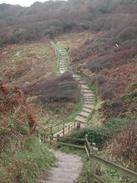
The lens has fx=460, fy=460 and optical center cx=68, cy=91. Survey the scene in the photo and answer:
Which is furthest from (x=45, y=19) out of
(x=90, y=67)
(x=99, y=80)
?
(x=99, y=80)

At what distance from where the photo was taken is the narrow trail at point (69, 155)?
12166 millimetres

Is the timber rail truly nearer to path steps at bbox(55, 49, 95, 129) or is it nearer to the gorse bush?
the gorse bush

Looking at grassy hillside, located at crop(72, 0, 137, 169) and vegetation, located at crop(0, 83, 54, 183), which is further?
grassy hillside, located at crop(72, 0, 137, 169)

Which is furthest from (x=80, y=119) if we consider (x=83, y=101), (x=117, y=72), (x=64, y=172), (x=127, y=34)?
(x=127, y=34)

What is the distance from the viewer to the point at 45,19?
7406 centimetres

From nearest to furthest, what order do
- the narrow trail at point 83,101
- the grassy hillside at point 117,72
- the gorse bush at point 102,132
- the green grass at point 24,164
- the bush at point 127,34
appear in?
the green grass at point 24,164 → the grassy hillside at point 117,72 → the gorse bush at point 102,132 → the narrow trail at point 83,101 → the bush at point 127,34

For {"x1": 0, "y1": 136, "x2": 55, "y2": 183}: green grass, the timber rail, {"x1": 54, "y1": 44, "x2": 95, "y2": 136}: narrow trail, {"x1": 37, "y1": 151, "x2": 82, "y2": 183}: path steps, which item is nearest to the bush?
{"x1": 54, "y1": 44, "x2": 95, "y2": 136}: narrow trail

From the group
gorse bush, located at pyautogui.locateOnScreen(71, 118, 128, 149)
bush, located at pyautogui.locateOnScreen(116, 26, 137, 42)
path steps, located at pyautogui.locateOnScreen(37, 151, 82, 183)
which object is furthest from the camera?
bush, located at pyautogui.locateOnScreen(116, 26, 137, 42)

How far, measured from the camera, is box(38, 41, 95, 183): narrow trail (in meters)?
12.2

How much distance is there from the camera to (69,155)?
1828 centimetres

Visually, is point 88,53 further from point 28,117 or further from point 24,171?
point 24,171

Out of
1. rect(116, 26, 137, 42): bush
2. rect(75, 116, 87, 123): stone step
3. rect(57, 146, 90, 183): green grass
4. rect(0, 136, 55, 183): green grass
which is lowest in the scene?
rect(75, 116, 87, 123): stone step

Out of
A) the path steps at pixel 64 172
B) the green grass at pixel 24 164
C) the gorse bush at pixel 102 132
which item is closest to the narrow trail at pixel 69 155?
the path steps at pixel 64 172

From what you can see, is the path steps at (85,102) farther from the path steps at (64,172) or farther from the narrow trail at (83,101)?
the path steps at (64,172)
